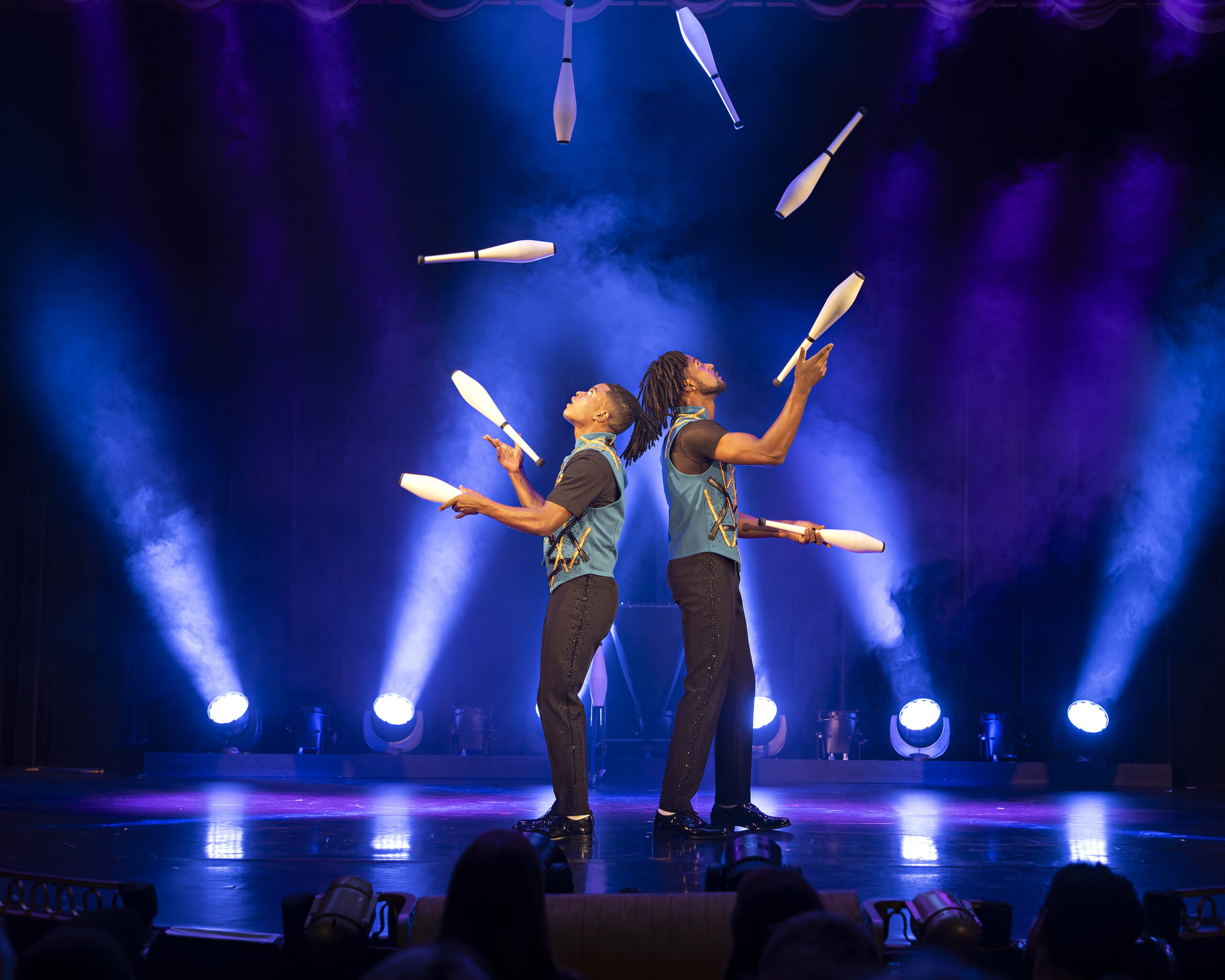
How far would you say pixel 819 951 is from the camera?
1.23m

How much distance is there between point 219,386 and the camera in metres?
7.65

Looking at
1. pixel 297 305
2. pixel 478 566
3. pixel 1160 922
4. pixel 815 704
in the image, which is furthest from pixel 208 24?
pixel 1160 922

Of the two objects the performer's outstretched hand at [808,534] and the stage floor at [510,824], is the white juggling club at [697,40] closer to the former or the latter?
the performer's outstretched hand at [808,534]

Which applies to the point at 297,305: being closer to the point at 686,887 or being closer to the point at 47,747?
the point at 47,747

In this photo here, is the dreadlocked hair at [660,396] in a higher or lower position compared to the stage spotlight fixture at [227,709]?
higher

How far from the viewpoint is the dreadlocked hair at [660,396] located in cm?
395

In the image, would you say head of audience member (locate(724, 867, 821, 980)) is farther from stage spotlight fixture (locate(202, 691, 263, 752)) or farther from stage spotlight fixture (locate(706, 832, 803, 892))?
stage spotlight fixture (locate(202, 691, 263, 752))

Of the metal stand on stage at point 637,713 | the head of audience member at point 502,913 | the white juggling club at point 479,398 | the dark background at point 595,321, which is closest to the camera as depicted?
the head of audience member at point 502,913

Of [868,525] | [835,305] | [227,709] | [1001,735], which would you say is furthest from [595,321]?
[835,305]

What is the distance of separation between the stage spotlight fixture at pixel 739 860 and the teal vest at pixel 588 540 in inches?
54.5

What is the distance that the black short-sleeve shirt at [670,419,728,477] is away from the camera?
373 cm

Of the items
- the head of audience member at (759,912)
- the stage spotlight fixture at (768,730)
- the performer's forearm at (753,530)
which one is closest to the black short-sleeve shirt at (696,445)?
the performer's forearm at (753,530)

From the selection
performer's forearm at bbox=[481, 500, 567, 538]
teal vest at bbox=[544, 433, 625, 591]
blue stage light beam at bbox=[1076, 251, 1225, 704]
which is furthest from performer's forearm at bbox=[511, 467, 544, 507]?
blue stage light beam at bbox=[1076, 251, 1225, 704]

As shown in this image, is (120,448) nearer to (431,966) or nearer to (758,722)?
(758,722)
